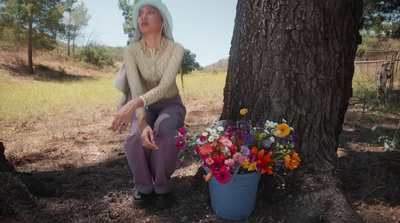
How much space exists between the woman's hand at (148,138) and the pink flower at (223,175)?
41 centimetres

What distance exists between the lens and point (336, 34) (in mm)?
1804

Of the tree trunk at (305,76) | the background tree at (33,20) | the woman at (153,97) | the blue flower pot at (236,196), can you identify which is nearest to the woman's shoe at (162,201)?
the woman at (153,97)

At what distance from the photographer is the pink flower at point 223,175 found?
159cm

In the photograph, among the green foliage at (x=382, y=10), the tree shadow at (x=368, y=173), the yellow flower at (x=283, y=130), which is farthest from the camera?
the green foliage at (x=382, y=10)

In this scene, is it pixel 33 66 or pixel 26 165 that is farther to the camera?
pixel 33 66

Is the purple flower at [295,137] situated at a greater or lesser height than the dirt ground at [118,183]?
greater

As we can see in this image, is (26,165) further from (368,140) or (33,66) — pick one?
(33,66)

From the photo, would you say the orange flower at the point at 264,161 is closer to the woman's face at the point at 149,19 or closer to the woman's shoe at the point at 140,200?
the woman's shoe at the point at 140,200

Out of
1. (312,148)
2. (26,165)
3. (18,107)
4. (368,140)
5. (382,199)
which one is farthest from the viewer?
(18,107)

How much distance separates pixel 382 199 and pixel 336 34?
1.26m

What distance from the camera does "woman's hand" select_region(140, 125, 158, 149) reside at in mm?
1729

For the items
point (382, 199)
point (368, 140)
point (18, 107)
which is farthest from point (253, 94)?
point (18, 107)

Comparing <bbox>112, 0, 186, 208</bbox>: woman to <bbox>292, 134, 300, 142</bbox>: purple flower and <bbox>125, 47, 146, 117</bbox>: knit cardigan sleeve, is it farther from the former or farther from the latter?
<bbox>292, 134, 300, 142</bbox>: purple flower


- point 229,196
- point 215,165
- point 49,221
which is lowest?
point 49,221
